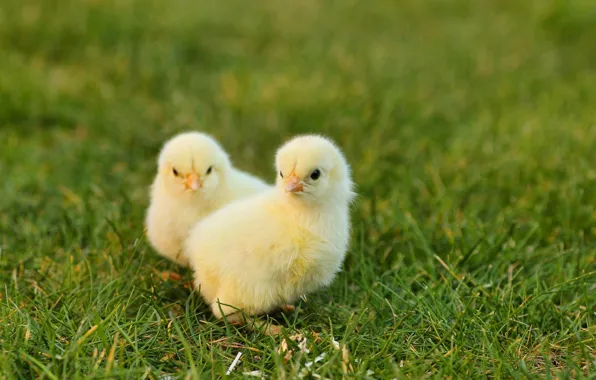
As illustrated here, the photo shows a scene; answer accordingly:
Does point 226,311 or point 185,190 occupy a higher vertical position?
point 185,190

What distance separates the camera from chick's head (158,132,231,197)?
3.21 m

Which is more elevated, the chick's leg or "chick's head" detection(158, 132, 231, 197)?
"chick's head" detection(158, 132, 231, 197)

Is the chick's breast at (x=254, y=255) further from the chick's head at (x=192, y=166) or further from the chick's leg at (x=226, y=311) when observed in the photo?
the chick's head at (x=192, y=166)

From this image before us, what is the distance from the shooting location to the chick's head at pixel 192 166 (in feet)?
10.5

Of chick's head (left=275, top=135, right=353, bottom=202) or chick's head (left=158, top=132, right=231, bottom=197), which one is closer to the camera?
chick's head (left=275, top=135, right=353, bottom=202)

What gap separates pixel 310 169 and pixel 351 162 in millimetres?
2069

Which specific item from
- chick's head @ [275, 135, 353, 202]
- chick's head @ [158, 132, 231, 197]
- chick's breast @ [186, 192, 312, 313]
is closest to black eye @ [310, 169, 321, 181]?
chick's head @ [275, 135, 353, 202]

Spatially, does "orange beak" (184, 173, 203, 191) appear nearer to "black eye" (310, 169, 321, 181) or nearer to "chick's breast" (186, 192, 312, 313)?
"chick's breast" (186, 192, 312, 313)

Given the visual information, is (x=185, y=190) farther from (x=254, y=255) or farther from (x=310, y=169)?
(x=310, y=169)

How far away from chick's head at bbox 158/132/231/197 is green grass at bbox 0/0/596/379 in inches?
18.0

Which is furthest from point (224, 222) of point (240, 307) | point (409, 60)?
point (409, 60)

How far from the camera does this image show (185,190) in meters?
3.26

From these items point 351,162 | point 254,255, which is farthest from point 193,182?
A: point 351,162

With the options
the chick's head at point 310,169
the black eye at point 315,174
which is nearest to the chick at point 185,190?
the chick's head at point 310,169
